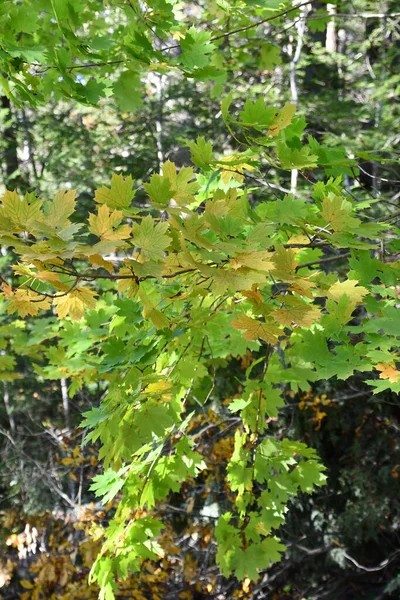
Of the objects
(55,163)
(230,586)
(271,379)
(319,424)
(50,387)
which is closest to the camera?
(271,379)

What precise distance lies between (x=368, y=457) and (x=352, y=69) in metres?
5.15

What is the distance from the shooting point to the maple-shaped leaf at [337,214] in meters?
1.45

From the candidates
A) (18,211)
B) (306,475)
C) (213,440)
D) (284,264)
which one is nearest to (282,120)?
(284,264)

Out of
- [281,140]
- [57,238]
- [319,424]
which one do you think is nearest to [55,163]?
[319,424]

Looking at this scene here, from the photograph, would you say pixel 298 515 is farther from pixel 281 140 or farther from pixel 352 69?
pixel 352 69

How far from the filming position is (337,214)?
1462mm

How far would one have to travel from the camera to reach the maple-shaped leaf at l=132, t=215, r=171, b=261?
1.27m

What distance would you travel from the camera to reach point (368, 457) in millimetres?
5000

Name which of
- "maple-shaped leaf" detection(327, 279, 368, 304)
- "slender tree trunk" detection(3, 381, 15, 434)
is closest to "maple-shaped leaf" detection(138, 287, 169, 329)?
"maple-shaped leaf" detection(327, 279, 368, 304)

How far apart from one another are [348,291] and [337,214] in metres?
0.20

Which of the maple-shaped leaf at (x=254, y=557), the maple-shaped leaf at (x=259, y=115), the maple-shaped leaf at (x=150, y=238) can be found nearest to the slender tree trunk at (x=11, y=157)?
the maple-shaped leaf at (x=254, y=557)

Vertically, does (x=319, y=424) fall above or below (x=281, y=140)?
below

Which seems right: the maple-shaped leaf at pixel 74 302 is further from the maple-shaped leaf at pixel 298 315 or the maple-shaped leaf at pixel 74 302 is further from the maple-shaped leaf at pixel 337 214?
the maple-shaped leaf at pixel 337 214

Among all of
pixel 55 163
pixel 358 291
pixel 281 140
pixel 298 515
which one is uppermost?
pixel 281 140
